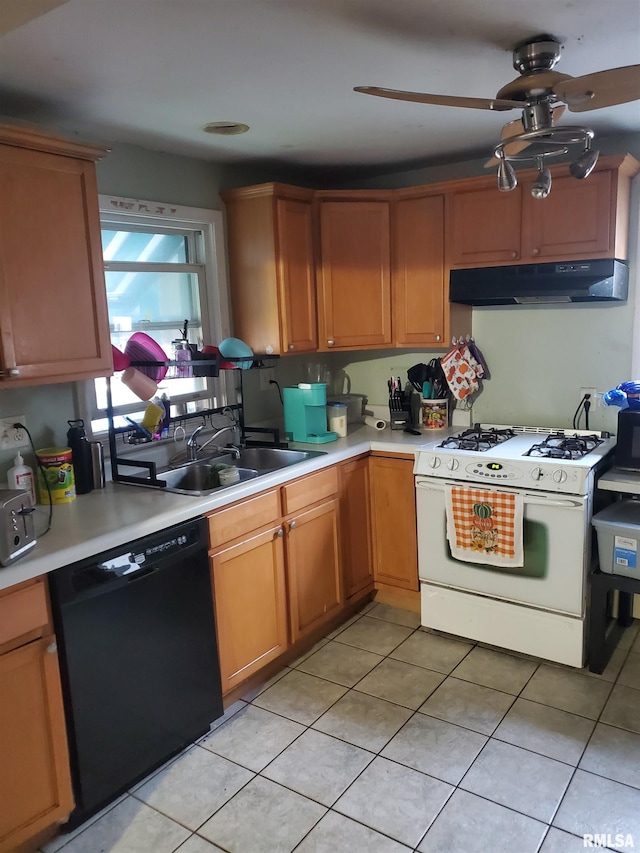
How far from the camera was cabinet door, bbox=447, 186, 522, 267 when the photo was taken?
10.1ft

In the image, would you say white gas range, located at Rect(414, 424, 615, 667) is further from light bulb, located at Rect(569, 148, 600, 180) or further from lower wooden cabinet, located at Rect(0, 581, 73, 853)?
lower wooden cabinet, located at Rect(0, 581, 73, 853)

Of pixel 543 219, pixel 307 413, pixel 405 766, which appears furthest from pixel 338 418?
pixel 405 766

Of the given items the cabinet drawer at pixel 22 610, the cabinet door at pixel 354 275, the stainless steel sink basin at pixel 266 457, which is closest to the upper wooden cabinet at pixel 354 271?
the cabinet door at pixel 354 275

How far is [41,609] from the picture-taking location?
6.10 feet

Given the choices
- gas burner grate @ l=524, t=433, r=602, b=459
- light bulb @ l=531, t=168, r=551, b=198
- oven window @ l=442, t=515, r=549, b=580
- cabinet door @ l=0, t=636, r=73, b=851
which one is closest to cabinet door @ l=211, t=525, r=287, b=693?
cabinet door @ l=0, t=636, r=73, b=851

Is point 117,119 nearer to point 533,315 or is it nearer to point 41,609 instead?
point 41,609

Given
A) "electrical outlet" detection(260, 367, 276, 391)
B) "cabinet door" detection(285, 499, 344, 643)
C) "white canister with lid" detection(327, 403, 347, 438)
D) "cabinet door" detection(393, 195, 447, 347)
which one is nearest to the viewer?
"cabinet door" detection(285, 499, 344, 643)

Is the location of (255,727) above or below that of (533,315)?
below

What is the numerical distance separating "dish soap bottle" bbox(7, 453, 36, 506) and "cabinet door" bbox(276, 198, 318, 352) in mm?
1377

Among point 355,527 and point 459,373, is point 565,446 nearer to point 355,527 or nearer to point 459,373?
point 459,373

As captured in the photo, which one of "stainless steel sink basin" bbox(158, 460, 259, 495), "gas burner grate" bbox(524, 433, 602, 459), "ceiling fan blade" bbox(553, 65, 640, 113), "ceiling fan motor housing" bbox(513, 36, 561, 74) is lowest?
"stainless steel sink basin" bbox(158, 460, 259, 495)

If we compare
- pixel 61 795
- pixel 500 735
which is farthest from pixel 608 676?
pixel 61 795

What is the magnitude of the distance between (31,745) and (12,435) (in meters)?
1.07

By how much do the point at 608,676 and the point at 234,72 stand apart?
2683 millimetres
